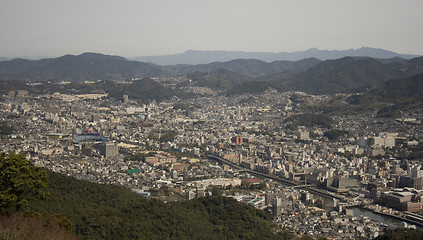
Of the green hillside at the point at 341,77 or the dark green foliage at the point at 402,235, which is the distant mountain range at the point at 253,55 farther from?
the dark green foliage at the point at 402,235

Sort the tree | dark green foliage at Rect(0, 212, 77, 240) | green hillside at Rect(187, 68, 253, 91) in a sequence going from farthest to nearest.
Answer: green hillside at Rect(187, 68, 253, 91) < the tree < dark green foliage at Rect(0, 212, 77, 240)

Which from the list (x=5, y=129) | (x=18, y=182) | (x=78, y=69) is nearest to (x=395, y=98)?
(x=5, y=129)

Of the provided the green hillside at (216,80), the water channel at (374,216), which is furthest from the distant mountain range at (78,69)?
the water channel at (374,216)

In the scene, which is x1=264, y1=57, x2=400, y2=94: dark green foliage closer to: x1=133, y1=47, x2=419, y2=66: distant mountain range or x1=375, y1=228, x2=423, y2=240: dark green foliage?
x1=375, y1=228, x2=423, y2=240: dark green foliage

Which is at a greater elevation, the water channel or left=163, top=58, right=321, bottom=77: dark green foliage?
left=163, top=58, right=321, bottom=77: dark green foliage

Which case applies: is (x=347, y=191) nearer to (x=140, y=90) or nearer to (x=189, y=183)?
(x=189, y=183)

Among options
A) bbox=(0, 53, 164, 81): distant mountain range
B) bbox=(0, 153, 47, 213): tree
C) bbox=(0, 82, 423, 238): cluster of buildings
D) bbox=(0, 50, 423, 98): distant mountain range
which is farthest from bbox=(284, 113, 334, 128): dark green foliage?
bbox=(0, 53, 164, 81): distant mountain range

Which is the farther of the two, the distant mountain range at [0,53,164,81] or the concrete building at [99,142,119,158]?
the distant mountain range at [0,53,164,81]
